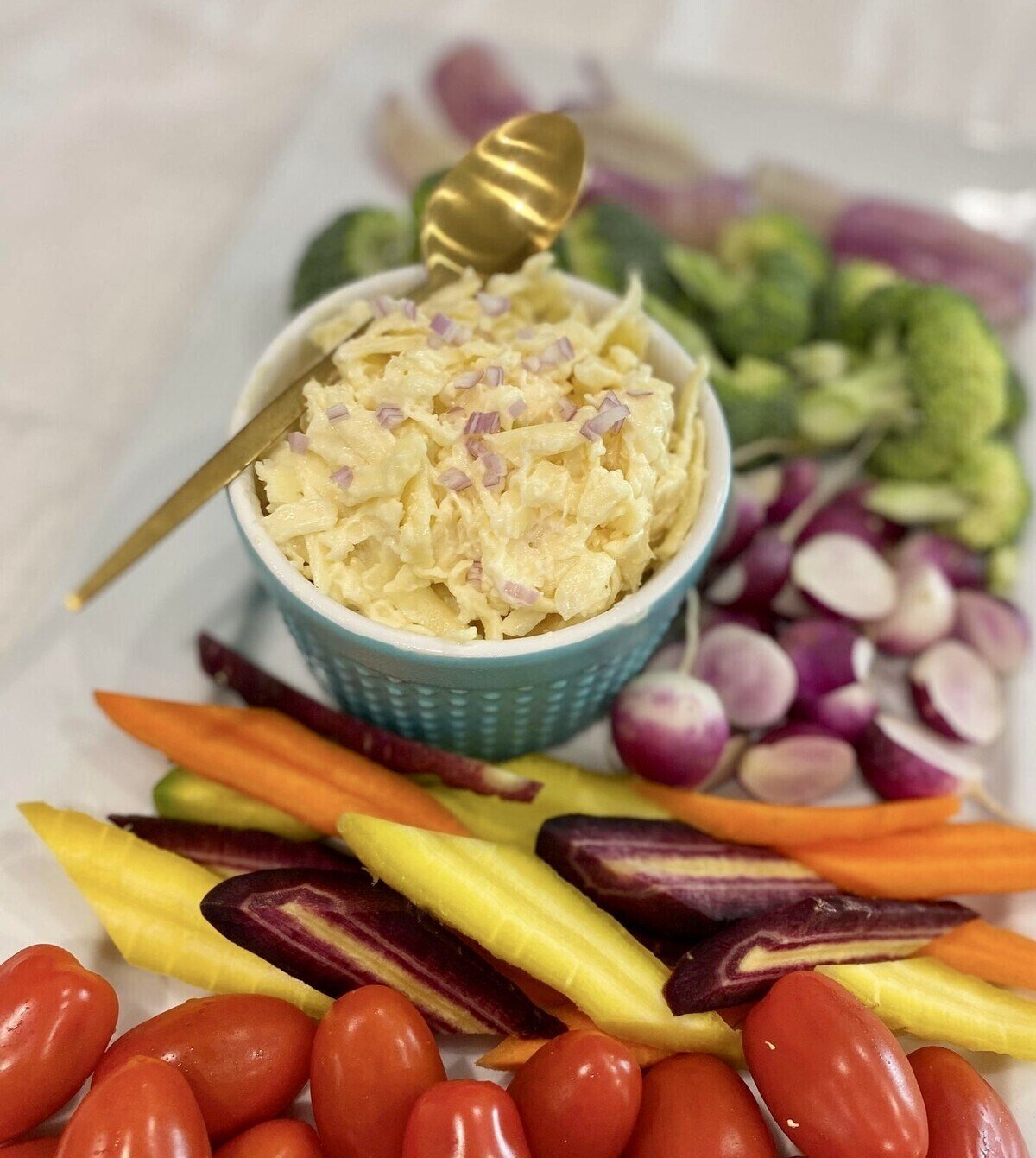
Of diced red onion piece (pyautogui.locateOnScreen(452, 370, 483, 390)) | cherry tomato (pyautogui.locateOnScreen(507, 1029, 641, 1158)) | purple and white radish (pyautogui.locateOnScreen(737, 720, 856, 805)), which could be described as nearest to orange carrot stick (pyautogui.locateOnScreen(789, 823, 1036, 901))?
purple and white radish (pyautogui.locateOnScreen(737, 720, 856, 805))

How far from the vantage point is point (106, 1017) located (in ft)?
4.36

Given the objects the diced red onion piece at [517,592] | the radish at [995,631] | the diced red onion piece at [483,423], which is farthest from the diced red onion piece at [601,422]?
the radish at [995,631]

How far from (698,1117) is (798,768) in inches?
24.1

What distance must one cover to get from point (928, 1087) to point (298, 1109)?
0.82 m

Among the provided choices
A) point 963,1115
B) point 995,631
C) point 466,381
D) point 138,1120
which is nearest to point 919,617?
point 995,631

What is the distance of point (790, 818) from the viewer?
1.64 m

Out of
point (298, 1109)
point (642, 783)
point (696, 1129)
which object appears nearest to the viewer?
point (696, 1129)

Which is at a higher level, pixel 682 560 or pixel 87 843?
pixel 682 560

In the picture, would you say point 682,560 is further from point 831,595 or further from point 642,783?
point 831,595

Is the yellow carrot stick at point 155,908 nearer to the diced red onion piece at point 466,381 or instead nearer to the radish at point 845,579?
the diced red onion piece at point 466,381

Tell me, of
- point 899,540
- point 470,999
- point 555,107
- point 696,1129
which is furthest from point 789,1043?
point 555,107

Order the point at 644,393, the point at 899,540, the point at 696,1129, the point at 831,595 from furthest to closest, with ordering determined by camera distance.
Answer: the point at 899,540 < the point at 831,595 < the point at 644,393 < the point at 696,1129

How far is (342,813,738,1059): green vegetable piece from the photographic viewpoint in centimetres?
140

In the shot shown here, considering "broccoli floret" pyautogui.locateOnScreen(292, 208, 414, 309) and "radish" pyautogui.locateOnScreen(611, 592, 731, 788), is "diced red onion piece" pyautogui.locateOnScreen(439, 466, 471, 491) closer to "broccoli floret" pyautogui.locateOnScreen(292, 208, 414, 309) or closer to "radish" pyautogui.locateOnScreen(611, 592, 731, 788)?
"radish" pyautogui.locateOnScreen(611, 592, 731, 788)
